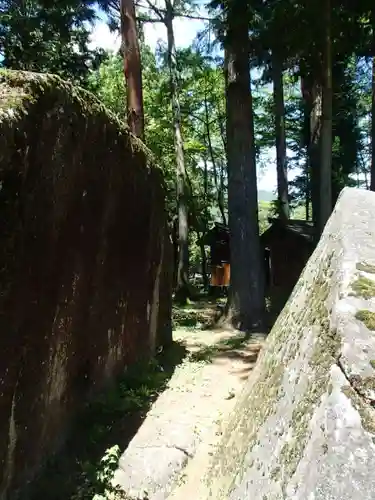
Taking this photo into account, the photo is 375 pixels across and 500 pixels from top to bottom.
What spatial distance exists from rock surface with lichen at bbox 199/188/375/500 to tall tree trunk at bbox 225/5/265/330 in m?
9.85

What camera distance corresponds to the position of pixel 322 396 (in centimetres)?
147

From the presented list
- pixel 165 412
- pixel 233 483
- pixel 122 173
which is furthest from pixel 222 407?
pixel 233 483

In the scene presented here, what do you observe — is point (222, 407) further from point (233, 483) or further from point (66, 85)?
point (233, 483)

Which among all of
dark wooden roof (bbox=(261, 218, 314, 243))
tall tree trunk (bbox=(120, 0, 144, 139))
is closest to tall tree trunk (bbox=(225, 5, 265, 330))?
tall tree trunk (bbox=(120, 0, 144, 139))

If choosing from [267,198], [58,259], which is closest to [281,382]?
[58,259]

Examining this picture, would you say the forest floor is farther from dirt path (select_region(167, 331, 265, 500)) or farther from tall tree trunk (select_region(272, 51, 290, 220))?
tall tree trunk (select_region(272, 51, 290, 220))

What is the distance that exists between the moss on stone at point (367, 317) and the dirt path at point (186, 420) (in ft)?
9.89

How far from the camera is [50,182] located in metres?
4.99

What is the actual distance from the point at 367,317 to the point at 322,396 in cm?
28

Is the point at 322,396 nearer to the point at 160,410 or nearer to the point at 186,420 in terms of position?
the point at 186,420

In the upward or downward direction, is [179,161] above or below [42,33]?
below

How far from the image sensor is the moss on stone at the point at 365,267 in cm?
185

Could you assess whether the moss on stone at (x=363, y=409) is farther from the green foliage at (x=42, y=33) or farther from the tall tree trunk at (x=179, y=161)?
the tall tree trunk at (x=179, y=161)

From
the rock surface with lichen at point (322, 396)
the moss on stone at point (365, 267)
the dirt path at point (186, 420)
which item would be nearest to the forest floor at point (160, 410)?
the dirt path at point (186, 420)
